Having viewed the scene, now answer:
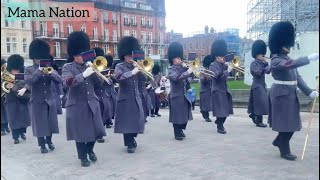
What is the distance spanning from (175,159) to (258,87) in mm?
3498

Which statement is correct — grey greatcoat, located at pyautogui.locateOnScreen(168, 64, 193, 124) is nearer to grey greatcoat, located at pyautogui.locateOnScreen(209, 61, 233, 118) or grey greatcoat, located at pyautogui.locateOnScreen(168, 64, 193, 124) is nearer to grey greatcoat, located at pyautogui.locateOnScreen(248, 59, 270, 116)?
grey greatcoat, located at pyautogui.locateOnScreen(209, 61, 233, 118)

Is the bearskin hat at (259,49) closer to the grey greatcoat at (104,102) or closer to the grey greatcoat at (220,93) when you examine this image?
the grey greatcoat at (220,93)

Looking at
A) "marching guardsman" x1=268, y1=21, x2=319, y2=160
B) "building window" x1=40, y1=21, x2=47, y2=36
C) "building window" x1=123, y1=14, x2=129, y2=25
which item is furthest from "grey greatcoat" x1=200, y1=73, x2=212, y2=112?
"building window" x1=123, y1=14, x2=129, y2=25

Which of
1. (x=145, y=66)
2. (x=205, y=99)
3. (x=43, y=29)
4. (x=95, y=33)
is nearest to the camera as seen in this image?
(x=145, y=66)

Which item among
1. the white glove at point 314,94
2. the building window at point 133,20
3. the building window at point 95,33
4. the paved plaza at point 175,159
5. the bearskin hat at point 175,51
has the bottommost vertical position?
the paved plaza at point 175,159

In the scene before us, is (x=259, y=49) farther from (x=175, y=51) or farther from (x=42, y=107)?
(x=42, y=107)

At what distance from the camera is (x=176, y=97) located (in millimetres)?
7113

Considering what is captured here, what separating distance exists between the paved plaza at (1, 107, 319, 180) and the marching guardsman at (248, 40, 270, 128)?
0.48 meters

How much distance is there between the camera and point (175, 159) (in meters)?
5.48

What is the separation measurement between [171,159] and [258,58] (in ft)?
11.8

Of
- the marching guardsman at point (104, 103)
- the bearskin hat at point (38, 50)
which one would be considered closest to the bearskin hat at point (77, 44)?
the bearskin hat at point (38, 50)

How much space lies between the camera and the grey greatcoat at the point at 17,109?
23.8 ft

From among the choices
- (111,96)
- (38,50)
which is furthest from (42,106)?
(111,96)

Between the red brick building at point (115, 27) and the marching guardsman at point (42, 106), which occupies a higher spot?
the red brick building at point (115, 27)
